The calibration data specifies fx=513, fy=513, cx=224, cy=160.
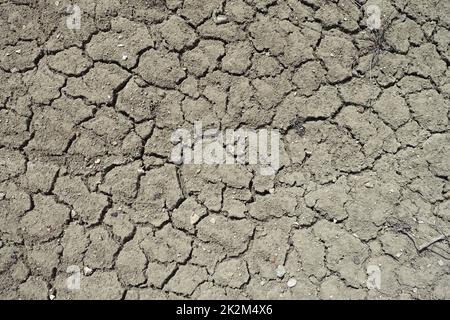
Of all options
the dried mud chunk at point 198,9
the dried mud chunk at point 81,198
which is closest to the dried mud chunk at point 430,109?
the dried mud chunk at point 198,9

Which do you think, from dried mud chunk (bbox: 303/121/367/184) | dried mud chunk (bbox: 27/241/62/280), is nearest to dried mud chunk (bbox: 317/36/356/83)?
dried mud chunk (bbox: 303/121/367/184)

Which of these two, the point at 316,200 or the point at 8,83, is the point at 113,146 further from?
the point at 316,200

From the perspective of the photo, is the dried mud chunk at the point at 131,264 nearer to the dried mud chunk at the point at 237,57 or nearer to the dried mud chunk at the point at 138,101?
the dried mud chunk at the point at 138,101

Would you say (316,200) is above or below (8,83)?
below

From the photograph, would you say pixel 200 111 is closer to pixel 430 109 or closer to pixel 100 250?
pixel 100 250
